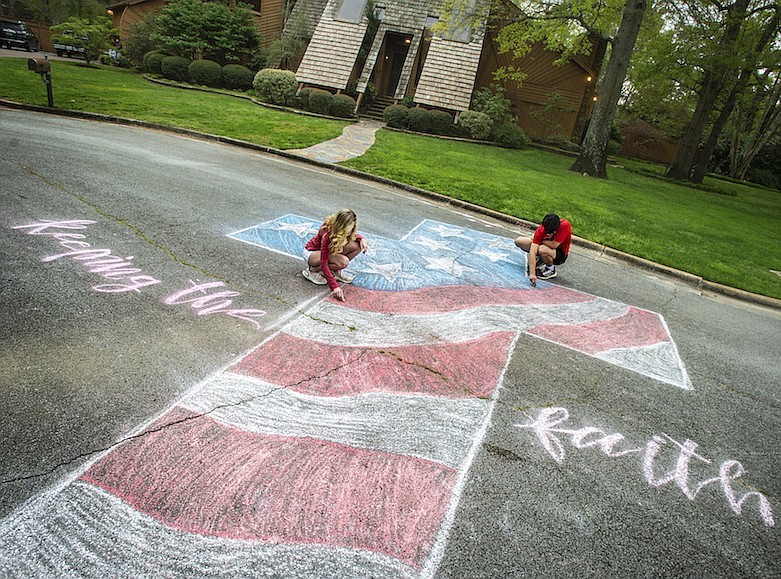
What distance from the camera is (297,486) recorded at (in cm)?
248

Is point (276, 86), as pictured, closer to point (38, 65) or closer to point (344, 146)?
point (344, 146)

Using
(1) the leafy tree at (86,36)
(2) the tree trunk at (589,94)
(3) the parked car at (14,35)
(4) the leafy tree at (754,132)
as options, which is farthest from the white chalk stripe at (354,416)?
(4) the leafy tree at (754,132)

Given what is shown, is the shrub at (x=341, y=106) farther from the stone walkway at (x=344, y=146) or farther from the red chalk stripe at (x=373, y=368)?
the red chalk stripe at (x=373, y=368)

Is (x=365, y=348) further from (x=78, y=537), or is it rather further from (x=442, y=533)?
(x=78, y=537)

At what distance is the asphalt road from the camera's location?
2178mm

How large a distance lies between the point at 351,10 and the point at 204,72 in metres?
8.50

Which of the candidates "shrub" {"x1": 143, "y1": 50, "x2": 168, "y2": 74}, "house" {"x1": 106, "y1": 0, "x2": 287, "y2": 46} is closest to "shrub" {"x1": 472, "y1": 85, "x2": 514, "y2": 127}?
"house" {"x1": 106, "y1": 0, "x2": 287, "y2": 46}

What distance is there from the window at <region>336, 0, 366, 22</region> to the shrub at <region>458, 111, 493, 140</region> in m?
8.39

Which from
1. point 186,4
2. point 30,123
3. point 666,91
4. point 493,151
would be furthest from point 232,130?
point 666,91

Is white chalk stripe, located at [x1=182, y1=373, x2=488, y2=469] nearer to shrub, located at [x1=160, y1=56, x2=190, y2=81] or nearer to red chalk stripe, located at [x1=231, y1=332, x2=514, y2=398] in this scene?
red chalk stripe, located at [x1=231, y1=332, x2=514, y2=398]

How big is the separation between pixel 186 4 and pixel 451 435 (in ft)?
95.0

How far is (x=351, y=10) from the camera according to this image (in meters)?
23.1

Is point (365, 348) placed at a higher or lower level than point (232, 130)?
lower

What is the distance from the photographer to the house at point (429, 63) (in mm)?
21359
